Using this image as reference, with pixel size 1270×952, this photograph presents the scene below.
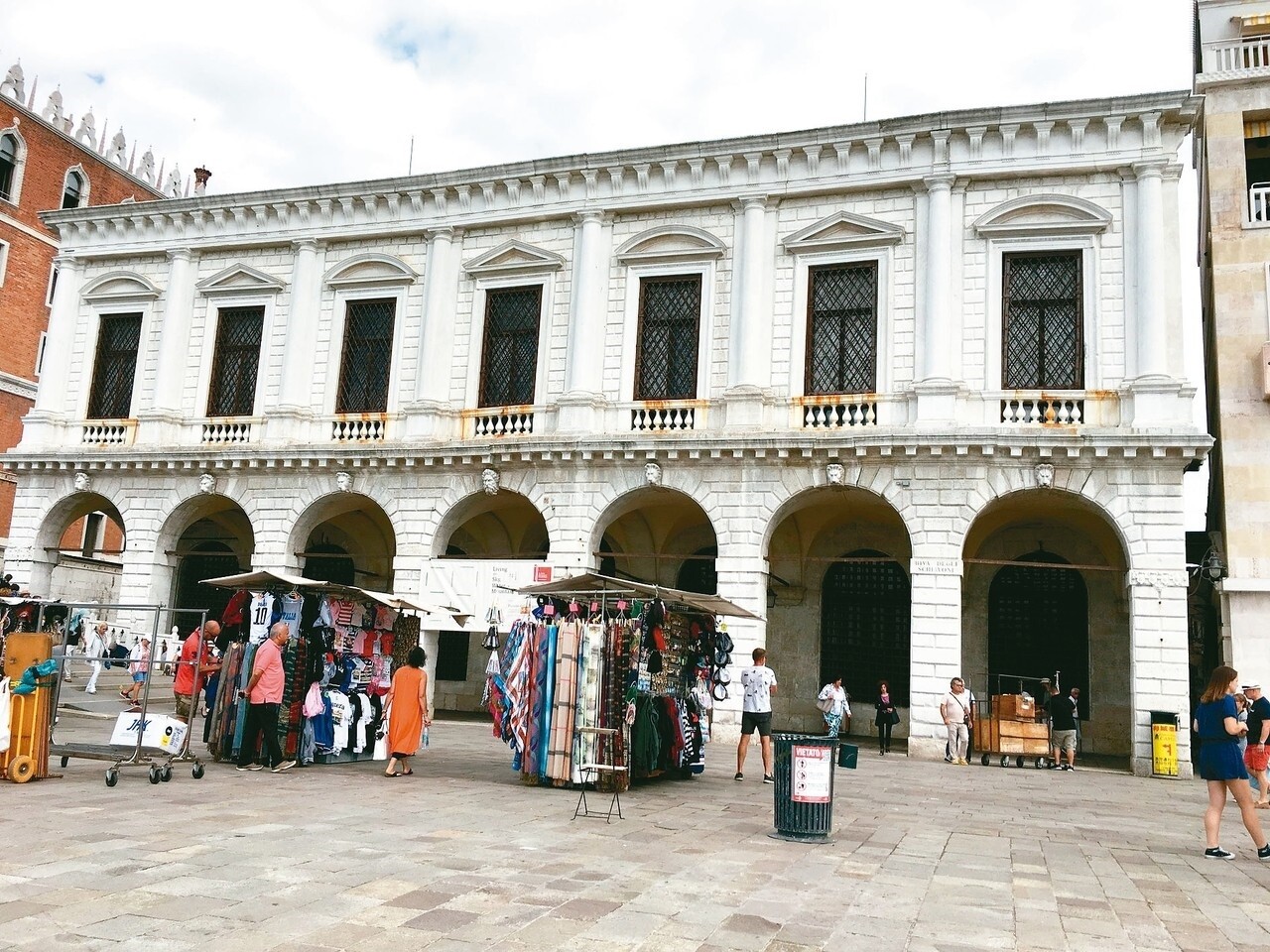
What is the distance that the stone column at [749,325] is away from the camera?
21828 mm

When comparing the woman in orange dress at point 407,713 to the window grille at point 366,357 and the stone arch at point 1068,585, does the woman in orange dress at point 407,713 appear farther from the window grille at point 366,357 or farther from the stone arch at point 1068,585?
the stone arch at point 1068,585

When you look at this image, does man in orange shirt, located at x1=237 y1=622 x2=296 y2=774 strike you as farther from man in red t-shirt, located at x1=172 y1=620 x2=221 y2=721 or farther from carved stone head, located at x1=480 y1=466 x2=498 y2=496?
carved stone head, located at x1=480 y1=466 x2=498 y2=496

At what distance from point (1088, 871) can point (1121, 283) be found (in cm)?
1440

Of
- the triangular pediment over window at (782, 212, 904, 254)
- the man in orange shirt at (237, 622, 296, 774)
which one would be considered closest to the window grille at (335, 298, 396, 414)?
the triangular pediment over window at (782, 212, 904, 254)

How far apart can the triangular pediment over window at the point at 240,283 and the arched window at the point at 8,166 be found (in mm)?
15830

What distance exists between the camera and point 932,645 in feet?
65.8

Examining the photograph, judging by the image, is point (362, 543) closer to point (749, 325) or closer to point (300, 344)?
point (300, 344)

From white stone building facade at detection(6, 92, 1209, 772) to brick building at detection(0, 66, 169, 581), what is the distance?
36.8ft

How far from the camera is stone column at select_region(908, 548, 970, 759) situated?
1983 cm

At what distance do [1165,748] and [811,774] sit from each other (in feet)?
36.9

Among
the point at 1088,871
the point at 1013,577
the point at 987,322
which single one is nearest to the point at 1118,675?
the point at 1013,577

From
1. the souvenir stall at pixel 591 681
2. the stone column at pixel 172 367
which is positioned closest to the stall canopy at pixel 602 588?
the souvenir stall at pixel 591 681

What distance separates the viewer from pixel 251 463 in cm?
2509

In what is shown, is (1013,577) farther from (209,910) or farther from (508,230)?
(209,910)
